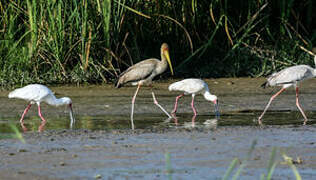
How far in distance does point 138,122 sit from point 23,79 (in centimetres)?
354

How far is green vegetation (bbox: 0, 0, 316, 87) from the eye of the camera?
36.9ft

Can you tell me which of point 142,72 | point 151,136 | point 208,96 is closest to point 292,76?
point 208,96

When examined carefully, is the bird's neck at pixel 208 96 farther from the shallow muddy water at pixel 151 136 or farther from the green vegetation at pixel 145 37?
the green vegetation at pixel 145 37

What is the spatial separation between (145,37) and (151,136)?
5.39 metres

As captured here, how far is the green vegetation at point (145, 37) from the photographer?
11234 millimetres

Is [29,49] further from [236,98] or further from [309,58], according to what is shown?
[309,58]

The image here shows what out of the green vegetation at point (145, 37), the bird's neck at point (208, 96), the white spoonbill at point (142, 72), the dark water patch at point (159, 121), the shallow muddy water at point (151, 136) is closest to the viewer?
the shallow muddy water at point (151, 136)

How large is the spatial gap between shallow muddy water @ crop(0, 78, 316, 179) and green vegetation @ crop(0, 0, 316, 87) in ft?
1.62

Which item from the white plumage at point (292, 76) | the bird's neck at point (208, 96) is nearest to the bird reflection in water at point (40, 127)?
the bird's neck at point (208, 96)

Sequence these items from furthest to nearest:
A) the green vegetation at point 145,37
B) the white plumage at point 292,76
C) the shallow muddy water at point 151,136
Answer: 1. the green vegetation at point 145,37
2. the white plumage at point 292,76
3. the shallow muddy water at point 151,136

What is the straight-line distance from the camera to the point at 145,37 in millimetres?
12508

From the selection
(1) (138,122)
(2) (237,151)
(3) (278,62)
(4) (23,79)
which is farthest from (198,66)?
(2) (237,151)

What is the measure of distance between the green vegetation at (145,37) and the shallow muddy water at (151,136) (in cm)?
49

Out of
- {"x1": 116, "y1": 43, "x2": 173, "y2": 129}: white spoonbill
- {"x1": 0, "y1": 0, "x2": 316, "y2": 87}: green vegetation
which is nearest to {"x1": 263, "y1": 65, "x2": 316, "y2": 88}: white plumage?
{"x1": 116, "y1": 43, "x2": 173, "y2": 129}: white spoonbill
